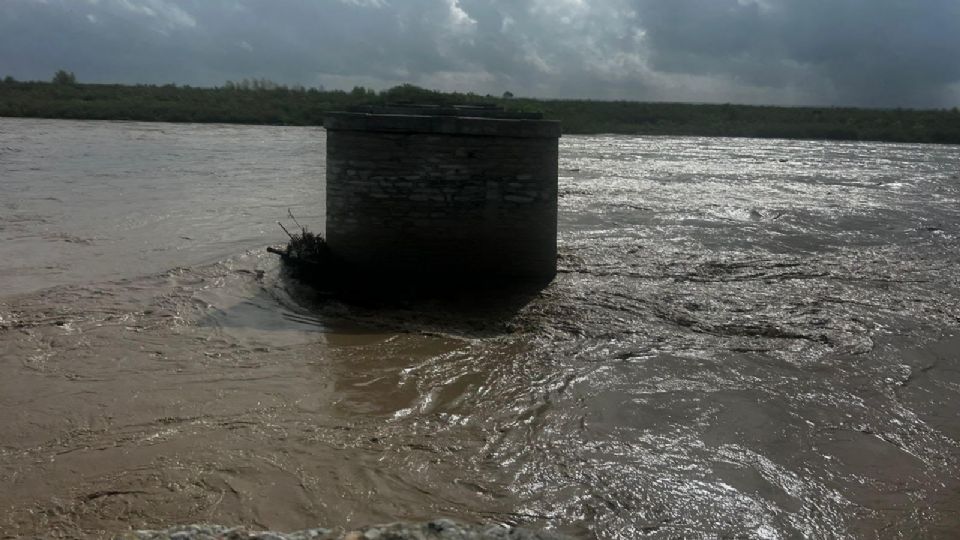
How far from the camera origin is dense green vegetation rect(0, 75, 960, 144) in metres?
42.2

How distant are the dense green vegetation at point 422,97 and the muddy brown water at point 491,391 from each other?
24759 mm

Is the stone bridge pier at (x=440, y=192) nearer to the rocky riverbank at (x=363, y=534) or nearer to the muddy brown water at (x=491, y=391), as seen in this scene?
the muddy brown water at (x=491, y=391)

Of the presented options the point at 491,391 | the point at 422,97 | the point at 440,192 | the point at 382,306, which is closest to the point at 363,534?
the point at 491,391

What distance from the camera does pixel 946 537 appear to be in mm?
4500

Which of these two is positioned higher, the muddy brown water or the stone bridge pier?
the stone bridge pier

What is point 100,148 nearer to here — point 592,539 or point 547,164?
point 547,164

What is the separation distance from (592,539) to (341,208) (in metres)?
5.65

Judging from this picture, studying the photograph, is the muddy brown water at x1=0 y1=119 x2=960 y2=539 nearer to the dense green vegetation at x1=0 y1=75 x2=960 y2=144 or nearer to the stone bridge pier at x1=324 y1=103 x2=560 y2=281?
the stone bridge pier at x1=324 y1=103 x2=560 y2=281

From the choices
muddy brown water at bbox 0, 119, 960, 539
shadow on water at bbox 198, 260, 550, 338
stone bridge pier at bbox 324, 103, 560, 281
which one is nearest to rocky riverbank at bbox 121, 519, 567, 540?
muddy brown water at bbox 0, 119, 960, 539

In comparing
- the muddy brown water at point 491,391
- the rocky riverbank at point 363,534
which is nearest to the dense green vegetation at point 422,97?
the muddy brown water at point 491,391

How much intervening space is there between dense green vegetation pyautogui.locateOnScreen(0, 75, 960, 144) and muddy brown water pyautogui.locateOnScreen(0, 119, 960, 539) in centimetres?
2476

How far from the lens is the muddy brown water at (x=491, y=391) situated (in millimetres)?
4617

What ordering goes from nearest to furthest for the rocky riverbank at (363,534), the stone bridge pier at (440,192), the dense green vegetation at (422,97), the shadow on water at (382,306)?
the rocky riverbank at (363,534) → the shadow on water at (382,306) → the stone bridge pier at (440,192) → the dense green vegetation at (422,97)

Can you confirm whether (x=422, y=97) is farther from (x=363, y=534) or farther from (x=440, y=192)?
(x=363, y=534)
